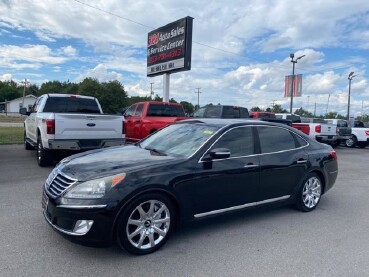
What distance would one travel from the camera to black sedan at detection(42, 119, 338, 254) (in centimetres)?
358

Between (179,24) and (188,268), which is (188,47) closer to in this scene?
(179,24)

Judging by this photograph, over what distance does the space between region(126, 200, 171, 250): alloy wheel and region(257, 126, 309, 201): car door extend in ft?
5.55

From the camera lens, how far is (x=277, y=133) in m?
5.44

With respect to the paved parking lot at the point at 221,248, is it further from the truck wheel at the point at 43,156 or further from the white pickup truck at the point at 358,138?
the white pickup truck at the point at 358,138

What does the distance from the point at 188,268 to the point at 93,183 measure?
4.45ft

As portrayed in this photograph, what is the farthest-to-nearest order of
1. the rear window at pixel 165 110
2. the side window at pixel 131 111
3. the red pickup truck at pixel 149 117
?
the side window at pixel 131 111, the rear window at pixel 165 110, the red pickup truck at pixel 149 117

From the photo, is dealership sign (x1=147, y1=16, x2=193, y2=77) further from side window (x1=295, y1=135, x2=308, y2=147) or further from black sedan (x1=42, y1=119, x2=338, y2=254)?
black sedan (x1=42, y1=119, x2=338, y2=254)

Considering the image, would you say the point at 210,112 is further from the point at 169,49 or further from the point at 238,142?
the point at 238,142

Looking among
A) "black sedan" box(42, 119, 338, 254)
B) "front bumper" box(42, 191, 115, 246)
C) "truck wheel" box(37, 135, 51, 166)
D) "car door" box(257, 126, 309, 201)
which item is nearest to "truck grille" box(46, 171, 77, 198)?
"black sedan" box(42, 119, 338, 254)

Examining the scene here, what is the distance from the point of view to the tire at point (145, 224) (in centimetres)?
366

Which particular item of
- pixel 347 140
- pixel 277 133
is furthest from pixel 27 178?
pixel 347 140

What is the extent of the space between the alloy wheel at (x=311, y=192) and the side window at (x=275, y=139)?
722 mm

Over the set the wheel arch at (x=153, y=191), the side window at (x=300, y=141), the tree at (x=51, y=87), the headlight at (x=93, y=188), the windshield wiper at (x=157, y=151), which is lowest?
the wheel arch at (x=153, y=191)

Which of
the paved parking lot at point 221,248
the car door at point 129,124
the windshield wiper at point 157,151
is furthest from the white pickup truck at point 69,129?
the windshield wiper at point 157,151
